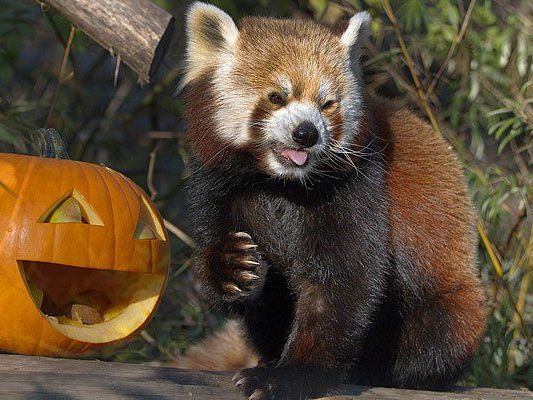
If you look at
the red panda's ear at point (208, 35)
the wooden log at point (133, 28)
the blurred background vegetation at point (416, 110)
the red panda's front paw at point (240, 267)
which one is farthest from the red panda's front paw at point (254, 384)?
the blurred background vegetation at point (416, 110)

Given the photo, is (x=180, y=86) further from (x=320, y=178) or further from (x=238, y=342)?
(x=238, y=342)

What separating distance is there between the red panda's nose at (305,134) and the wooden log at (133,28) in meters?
0.96

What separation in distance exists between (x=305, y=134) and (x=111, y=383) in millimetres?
1064

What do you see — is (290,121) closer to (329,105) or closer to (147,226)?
(329,105)

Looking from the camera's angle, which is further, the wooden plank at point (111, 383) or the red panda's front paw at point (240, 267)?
the red panda's front paw at point (240, 267)

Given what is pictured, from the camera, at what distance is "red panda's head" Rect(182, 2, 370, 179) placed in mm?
3355

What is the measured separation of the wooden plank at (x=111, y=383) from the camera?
8.96ft

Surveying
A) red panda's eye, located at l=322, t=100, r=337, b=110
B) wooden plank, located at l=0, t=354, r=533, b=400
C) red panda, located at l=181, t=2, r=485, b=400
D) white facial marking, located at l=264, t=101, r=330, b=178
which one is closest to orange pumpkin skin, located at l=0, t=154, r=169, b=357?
wooden plank, located at l=0, t=354, r=533, b=400

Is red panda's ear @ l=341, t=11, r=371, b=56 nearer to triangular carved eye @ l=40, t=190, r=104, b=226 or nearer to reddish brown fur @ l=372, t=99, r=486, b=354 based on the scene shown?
reddish brown fur @ l=372, t=99, r=486, b=354

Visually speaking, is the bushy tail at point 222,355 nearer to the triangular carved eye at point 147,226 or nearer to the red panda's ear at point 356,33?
the triangular carved eye at point 147,226

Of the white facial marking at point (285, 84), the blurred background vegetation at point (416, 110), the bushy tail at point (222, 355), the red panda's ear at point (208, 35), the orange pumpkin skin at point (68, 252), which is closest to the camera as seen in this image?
the orange pumpkin skin at point (68, 252)

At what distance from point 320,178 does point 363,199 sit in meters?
0.18

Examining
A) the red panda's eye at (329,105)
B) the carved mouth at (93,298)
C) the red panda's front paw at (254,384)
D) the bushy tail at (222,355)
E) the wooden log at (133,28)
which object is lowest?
the bushy tail at (222,355)

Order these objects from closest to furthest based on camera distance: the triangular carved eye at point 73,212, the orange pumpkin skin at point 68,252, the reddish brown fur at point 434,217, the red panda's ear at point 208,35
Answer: the orange pumpkin skin at point 68,252 < the triangular carved eye at point 73,212 < the red panda's ear at point 208,35 < the reddish brown fur at point 434,217
